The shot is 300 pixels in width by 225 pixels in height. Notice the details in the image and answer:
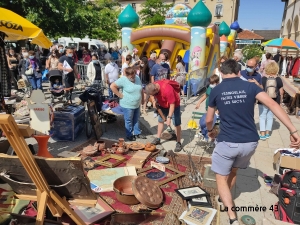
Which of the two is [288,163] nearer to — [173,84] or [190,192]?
[190,192]

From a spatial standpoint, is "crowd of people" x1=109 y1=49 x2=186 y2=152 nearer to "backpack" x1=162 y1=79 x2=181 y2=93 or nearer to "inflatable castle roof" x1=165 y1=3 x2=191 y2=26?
"backpack" x1=162 y1=79 x2=181 y2=93

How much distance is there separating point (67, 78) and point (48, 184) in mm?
7431

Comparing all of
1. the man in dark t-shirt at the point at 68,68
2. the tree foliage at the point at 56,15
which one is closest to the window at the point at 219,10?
the tree foliage at the point at 56,15

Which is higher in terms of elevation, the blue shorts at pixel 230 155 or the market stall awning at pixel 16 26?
the market stall awning at pixel 16 26

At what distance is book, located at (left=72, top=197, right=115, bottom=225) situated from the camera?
10.1ft

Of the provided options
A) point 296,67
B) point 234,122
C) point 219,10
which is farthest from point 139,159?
point 219,10

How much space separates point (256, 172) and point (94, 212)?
3068 millimetres

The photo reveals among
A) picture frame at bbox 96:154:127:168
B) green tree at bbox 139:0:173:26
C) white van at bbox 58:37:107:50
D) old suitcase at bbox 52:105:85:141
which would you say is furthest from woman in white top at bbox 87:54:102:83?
green tree at bbox 139:0:173:26

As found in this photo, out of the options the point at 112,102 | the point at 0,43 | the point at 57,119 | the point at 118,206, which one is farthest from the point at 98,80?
the point at 118,206

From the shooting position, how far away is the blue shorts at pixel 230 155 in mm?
2967

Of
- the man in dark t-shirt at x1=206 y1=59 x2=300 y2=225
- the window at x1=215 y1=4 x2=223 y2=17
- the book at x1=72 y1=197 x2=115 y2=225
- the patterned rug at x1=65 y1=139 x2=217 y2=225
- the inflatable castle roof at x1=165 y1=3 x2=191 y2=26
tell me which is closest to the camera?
the man in dark t-shirt at x1=206 y1=59 x2=300 y2=225

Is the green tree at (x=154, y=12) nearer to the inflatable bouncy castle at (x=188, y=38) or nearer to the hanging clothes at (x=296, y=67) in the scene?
the inflatable bouncy castle at (x=188, y=38)

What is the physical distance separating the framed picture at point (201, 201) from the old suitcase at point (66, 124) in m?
3.26

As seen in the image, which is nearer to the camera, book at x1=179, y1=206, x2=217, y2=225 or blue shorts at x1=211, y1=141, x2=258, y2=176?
blue shorts at x1=211, y1=141, x2=258, y2=176
